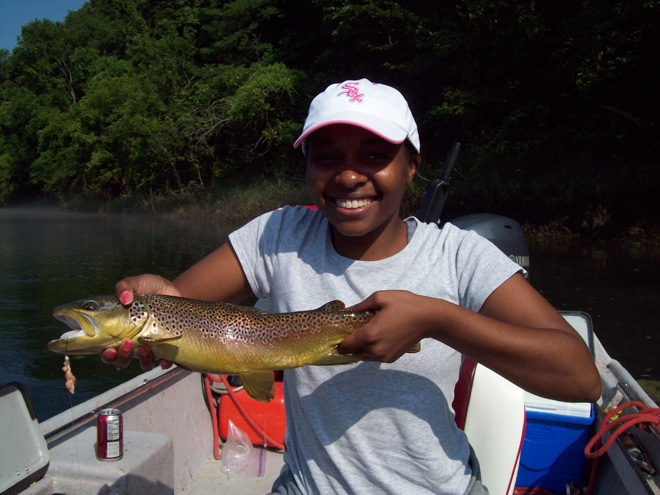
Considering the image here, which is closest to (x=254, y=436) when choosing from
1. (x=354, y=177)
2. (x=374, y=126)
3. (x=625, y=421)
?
(x=625, y=421)

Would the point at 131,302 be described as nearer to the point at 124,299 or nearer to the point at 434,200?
the point at 124,299

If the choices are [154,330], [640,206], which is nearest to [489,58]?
[640,206]

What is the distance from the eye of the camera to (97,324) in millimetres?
2102

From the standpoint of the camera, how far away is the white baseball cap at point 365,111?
1978 millimetres

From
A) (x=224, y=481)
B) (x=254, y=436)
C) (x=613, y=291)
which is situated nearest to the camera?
(x=224, y=481)

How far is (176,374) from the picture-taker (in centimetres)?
429

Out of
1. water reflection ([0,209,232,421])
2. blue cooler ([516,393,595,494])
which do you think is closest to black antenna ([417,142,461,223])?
blue cooler ([516,393,595,494])

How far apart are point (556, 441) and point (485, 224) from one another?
8.12ft

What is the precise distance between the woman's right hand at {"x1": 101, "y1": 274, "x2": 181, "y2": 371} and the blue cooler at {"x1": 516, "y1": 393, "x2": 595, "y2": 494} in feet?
8.51

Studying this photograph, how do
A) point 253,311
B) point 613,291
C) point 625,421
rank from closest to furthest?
point 253,311 → point 625,421 → point 613,291

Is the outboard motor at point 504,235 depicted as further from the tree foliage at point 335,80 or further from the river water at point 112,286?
the tree foliage at point 335,80

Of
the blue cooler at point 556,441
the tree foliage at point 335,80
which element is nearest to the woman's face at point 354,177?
the blue cooler at point 556,441

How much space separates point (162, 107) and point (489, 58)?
958 inches

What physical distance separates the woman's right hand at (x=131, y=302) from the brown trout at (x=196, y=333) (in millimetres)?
28
